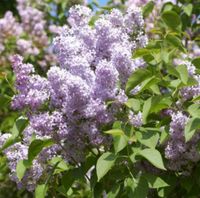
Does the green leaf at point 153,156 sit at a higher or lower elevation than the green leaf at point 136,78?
lower

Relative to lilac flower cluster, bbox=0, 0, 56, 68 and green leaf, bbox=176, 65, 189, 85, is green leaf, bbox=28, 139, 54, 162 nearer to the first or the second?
green leaf, bbox=176, 65, 189, 85

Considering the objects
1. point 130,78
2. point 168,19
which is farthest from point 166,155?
point 168,19

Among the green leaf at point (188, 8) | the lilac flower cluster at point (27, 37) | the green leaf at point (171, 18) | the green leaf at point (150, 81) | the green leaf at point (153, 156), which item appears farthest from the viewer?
the lilac flower cluster at point (27, 37)

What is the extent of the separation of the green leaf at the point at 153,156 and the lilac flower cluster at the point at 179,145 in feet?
0.42

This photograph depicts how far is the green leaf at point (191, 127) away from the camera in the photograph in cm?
170

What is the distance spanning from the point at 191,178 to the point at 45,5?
4.47m

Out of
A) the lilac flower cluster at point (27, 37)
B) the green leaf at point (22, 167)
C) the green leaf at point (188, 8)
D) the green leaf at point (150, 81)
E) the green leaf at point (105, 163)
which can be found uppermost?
the green leaf at point (150, 81)

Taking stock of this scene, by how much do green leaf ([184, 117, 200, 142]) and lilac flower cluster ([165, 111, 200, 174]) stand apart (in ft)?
0.29

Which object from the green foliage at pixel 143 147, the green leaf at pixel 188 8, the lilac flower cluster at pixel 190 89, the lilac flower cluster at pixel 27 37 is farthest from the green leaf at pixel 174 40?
the lilac flower cluster at pixel 27 37

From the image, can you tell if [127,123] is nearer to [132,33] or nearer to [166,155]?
[166,155]

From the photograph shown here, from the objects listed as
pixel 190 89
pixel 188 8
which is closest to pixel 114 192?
pixel 190 89

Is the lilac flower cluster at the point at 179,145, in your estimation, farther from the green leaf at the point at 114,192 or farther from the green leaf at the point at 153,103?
the green leaf at the point at 114,192

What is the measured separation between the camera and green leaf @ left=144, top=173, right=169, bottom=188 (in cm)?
182

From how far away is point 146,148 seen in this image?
1.81 metres
